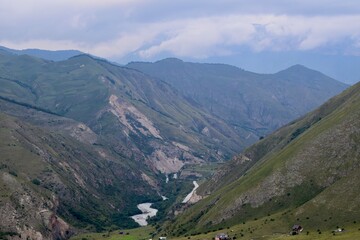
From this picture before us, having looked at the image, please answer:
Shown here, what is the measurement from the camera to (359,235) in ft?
616

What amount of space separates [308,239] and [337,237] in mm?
10039

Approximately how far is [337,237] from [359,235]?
27.2 feet

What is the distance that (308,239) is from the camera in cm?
19800

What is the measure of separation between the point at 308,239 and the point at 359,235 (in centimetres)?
1808

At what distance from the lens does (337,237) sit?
194 meters
